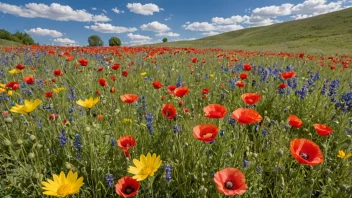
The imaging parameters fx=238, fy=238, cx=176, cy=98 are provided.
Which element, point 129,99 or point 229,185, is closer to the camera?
point 229,185

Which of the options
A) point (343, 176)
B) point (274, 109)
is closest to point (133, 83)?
point (274, 109)

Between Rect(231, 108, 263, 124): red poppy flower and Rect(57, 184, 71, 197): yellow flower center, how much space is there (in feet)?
3.15

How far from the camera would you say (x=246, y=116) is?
138cm

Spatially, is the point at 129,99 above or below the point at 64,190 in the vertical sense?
above

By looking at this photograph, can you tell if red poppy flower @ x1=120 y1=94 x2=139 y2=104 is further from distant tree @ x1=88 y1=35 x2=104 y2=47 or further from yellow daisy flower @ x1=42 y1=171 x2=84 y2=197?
distant tree @ x1=88 y1=35 x2=104 y2=47

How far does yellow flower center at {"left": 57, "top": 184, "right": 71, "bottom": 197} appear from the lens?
3.73ft

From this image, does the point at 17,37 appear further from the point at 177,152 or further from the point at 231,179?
the point at 231,179

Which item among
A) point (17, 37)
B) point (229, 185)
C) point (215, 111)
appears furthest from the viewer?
point (17, 37)

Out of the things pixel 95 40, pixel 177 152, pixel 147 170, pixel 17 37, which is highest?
pixel 17 37

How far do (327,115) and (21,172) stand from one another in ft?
10.2

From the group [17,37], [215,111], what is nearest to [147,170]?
[215,111]

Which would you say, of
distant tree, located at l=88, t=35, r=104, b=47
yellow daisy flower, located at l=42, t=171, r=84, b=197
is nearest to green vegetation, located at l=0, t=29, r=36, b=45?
distant tree, located at l=88, t=35, r=104, b=47

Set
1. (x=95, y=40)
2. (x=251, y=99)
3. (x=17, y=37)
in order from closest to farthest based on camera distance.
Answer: (x=251, y=99) → (x=17, y=37) → (x=95, y=40)

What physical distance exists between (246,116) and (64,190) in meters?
1.04
